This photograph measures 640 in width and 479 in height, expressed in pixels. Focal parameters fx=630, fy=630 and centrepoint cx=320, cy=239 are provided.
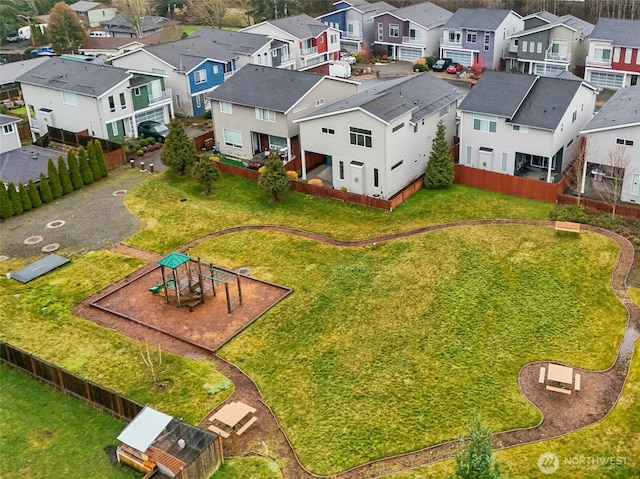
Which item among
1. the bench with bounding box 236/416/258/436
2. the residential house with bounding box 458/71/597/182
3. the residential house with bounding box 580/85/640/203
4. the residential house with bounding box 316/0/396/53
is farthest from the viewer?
the residential house with bounding box 316/0/396/53

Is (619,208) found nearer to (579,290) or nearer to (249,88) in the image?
(579,290)

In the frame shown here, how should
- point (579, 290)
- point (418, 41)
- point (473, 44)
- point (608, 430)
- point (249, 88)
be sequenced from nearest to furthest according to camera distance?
point (608, 430), point (579, 290), point (249, 88), point (473, 44), point (418, 41)

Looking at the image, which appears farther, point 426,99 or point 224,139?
point 224,139

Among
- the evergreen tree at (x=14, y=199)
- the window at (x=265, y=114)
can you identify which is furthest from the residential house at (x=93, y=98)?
the evergreen tree at (x=14, y=199)

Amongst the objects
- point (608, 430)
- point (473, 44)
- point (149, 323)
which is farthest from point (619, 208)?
point (473, 44)

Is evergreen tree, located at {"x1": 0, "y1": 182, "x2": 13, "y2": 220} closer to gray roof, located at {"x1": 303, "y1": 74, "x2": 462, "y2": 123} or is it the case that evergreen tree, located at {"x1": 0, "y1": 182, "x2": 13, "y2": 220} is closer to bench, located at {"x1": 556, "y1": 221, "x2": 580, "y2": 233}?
gray roof, located at {"x1": 303, "y1": 74, "x2": 462, "y2": 123}

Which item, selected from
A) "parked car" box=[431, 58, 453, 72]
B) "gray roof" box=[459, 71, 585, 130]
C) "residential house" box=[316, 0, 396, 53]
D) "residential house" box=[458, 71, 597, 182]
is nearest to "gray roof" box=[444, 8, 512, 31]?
"parked car" box=[431, 58, 453, 72]
